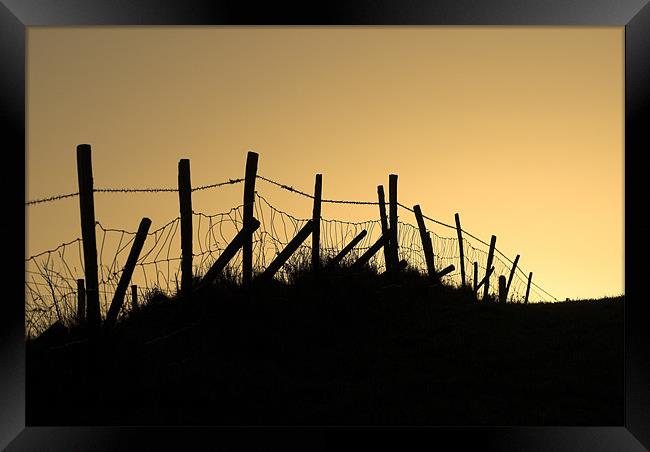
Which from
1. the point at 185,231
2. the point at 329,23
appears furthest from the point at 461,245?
the point at 329,23

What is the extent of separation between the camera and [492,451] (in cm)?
383

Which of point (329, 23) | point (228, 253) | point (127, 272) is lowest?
point (127, 272)

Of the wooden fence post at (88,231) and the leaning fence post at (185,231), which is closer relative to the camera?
the wooden fence post at (88,231)

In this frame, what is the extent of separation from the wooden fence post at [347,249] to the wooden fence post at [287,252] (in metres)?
1.23

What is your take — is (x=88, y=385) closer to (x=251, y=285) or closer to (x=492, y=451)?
(x=251, y=285)

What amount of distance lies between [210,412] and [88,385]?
89 centimetres

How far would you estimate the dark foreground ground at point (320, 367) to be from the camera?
224 inches

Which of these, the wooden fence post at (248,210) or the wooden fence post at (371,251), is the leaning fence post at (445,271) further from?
the wooden fence post at (248,210)

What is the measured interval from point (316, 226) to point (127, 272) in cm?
280

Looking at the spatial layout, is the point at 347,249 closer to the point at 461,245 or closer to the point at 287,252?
the point at 287,252

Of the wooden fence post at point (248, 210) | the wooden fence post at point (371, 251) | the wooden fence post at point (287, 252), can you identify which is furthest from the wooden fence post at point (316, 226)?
the wooden fence post at point (248, 210)

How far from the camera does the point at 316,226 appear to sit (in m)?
8.70

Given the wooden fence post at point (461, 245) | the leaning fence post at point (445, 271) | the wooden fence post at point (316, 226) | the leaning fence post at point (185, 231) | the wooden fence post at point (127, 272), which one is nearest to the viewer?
the wooden fence post at point (127, 272)

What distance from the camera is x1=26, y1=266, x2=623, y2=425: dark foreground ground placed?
5.70m
